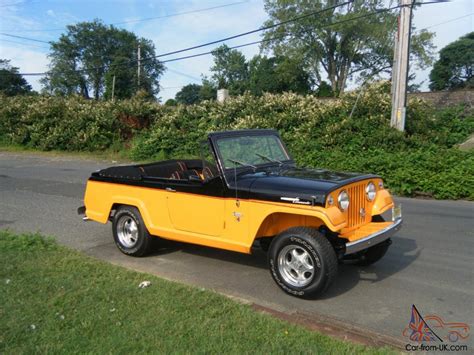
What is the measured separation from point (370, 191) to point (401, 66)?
417 inches

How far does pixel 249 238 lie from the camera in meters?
4.85

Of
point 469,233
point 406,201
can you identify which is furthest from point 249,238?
point 406,201

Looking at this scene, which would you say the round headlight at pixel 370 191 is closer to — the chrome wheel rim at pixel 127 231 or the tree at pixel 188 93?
the chrome wheel rim at pixel 127 231

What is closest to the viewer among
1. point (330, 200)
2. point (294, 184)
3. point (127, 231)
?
point (330, 200)

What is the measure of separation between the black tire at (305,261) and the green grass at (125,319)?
0.63m

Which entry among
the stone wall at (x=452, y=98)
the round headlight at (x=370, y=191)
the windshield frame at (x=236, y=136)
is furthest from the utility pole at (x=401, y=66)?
the round headlight at (x=370, y=191)

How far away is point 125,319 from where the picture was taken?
384 centimetres

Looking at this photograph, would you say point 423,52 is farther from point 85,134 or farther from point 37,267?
point 37,267

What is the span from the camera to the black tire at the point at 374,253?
5.25 m

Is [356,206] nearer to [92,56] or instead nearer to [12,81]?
[12,81]

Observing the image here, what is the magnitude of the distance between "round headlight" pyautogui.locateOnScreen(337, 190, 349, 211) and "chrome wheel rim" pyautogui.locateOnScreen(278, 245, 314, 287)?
1.92ft

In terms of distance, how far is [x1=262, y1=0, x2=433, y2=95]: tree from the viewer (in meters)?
49.6

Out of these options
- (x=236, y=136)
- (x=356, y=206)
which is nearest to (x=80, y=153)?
A: (x=236, y=136)

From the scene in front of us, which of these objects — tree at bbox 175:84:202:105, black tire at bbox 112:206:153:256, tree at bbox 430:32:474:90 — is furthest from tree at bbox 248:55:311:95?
black tire at bbox 112:206:153:256
